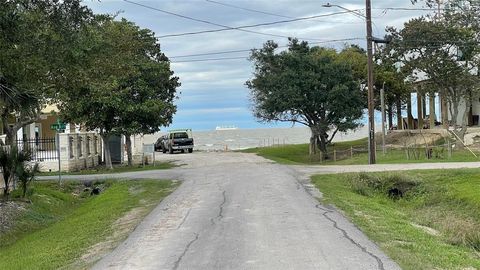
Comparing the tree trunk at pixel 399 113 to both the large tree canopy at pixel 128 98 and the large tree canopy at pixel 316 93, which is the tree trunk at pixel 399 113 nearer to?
the large tree canopy at pixel 316 93

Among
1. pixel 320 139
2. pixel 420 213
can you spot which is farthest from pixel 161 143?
pixel 420 213

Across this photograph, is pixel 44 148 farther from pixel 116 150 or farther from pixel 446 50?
pixel 446 50

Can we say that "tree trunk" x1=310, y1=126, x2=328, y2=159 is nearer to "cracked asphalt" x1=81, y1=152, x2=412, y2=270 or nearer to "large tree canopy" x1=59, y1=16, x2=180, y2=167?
"large tree canopy" x1=59, y1=16, x2=180, y2=167

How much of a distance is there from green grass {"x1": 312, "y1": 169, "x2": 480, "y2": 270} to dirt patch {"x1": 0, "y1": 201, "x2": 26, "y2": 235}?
9.23 meters

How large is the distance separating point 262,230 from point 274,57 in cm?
3870

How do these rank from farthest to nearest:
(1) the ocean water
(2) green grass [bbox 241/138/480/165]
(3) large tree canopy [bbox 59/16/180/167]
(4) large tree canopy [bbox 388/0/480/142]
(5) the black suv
Answer: (1) the ocean water → (5) the black suv → (4) large tree canopy [bbox 388/0/480/142] → (3) large tree canopy [bbox 59/16/180/167] → (2) green grass [bbox 241/138/480/165]

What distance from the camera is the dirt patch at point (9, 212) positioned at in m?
17.2

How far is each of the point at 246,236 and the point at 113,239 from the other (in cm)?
279

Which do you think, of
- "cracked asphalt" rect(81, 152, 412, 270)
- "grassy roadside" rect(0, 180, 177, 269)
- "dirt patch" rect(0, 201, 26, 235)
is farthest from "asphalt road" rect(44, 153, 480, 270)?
"dirt patch" rect(0, 201, 26, 235)

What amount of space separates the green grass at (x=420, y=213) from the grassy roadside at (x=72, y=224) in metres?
4.97

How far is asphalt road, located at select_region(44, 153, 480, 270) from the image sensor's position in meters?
8.35

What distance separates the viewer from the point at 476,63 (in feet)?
124

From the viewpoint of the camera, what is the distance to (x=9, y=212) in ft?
61.4

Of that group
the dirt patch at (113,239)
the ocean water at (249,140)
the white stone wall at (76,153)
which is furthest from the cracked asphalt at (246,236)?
the ocean water at (249,140)
